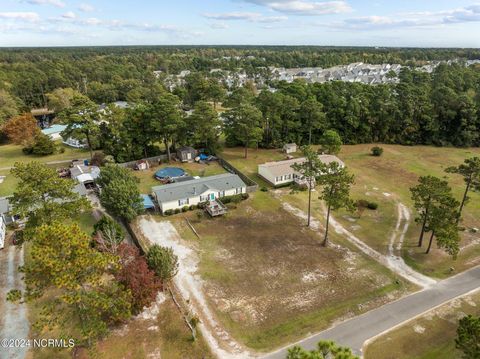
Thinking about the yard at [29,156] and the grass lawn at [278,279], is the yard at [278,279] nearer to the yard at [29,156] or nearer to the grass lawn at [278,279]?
the grass lawn at [278,279]

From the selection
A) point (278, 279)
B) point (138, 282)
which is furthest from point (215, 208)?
point (138, 282)

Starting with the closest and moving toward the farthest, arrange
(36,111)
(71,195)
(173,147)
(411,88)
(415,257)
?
(71,195) → (415,257) → (173,147) → (411,88) → (36,111)

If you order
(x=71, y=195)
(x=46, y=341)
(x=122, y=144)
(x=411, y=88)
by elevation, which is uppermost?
(x=411, y=88)

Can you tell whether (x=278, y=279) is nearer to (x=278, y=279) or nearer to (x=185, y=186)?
(x=278, y=279)

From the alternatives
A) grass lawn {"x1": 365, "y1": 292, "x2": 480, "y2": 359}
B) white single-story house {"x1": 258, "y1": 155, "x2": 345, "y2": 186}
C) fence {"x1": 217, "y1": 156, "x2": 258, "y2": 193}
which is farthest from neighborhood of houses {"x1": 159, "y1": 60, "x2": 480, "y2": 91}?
grass lawn {"x1": 365, "y1": 292, "x2": 480, "y2": 359}

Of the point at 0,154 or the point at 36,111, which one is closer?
the point at 0,154

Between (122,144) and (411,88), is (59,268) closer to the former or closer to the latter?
(122,144)

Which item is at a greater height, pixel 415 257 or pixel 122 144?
pixel 122 144

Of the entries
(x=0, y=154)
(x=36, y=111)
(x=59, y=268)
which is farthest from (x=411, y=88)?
(x=36, y=111)

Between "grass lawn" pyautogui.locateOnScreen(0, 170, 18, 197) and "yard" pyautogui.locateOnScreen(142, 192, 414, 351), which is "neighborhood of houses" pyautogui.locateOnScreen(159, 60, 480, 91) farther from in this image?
"yard" pyautogui.locateOnScreen(142, 192, 414, 351)
